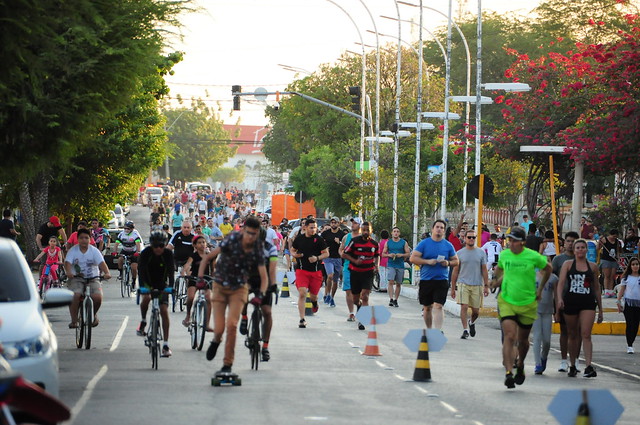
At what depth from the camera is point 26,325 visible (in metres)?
10.4

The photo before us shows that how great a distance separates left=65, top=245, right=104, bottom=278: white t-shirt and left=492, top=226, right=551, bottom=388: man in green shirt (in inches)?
265

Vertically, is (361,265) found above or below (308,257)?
below

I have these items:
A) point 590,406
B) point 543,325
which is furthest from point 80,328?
point 590,406

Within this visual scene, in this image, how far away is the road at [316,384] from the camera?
39.4ft

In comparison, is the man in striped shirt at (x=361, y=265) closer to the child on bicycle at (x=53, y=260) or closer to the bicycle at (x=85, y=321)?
the bicycle at (x=85, y=321)

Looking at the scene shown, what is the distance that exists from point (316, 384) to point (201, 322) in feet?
12.9

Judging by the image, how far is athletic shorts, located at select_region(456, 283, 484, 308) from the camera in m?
21.0

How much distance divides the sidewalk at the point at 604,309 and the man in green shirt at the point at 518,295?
8.75 meters

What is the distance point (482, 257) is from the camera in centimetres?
2116

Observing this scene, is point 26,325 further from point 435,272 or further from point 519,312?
point 435,272

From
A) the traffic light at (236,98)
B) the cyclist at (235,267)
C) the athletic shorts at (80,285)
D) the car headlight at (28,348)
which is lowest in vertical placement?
the athletic shorts at (80,285)

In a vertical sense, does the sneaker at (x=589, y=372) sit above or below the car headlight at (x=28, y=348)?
below

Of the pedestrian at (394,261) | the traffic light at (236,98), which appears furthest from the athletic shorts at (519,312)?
the traffic light at (236,98)

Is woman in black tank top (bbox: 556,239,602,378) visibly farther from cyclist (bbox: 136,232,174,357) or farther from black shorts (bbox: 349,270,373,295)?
black shorts (bbox: 349,270,373,295)
